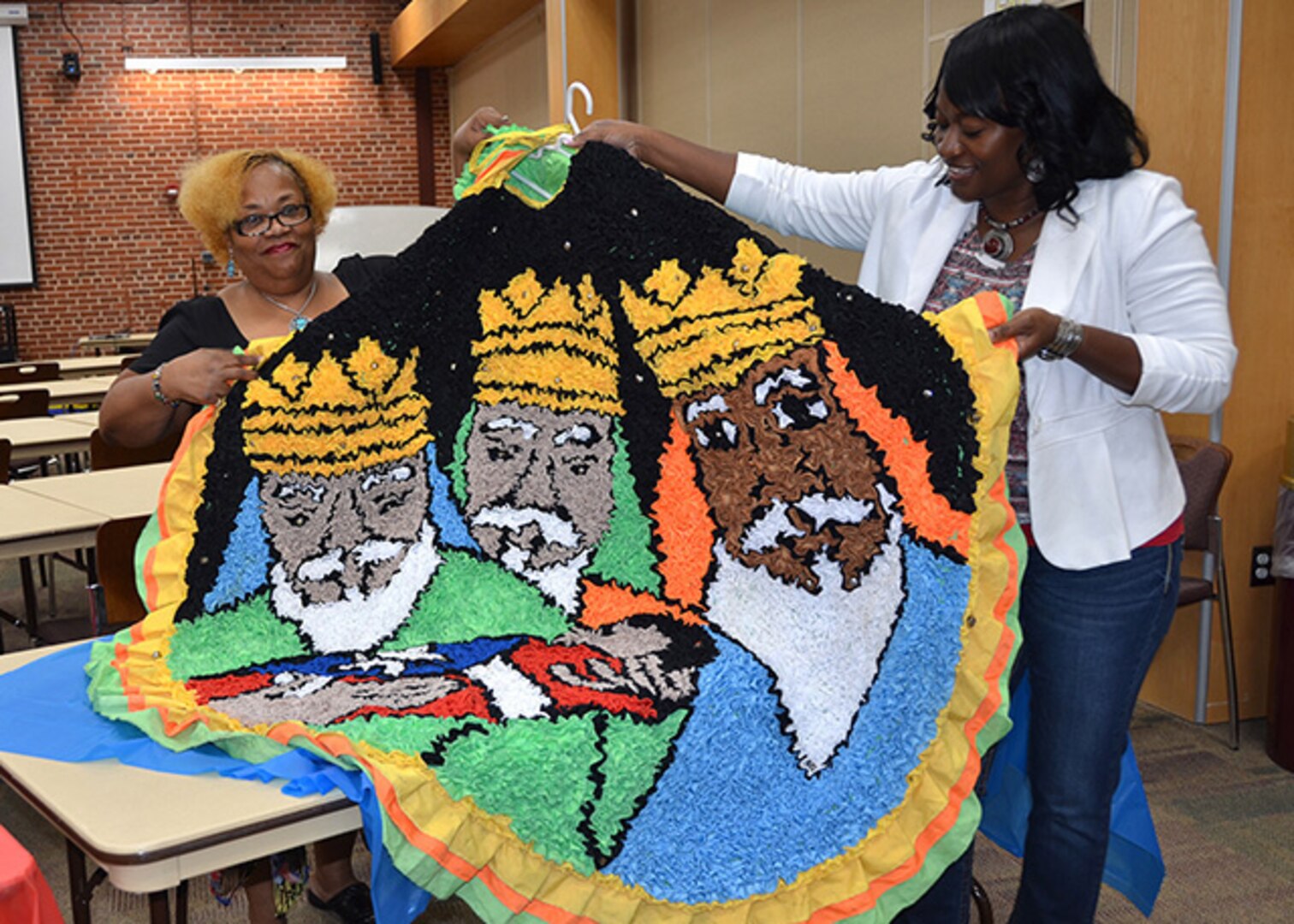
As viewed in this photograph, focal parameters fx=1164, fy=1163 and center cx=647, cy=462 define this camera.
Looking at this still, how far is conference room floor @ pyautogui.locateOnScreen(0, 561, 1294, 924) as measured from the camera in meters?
2.36

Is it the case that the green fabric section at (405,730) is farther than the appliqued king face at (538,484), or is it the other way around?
the appliqued king face at (538,484)

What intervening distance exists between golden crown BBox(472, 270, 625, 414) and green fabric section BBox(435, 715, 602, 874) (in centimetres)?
65

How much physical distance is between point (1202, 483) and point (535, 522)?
76.4 inches

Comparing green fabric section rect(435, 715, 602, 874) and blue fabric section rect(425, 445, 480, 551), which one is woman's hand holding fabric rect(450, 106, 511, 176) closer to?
blue fabric section rect(425, 445, 480, 551)

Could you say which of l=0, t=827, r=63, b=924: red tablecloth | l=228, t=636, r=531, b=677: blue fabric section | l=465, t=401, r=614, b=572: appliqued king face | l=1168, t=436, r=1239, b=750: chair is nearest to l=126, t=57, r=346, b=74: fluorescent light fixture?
l=1168, t=436, r=1239, b=750: chair

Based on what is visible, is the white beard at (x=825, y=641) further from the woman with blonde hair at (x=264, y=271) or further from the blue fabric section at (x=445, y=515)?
the woman with blonde hair at (x=264, y=271)

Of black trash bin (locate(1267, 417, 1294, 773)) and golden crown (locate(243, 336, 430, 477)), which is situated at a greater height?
golden crown (locate(243, 336, 430, 477))

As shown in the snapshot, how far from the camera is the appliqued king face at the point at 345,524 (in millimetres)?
1727

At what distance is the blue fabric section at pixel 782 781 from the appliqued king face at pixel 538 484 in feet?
1.55

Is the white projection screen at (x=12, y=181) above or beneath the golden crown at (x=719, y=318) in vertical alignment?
above

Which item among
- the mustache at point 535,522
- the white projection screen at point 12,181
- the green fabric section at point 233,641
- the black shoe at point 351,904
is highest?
the white projection screen at point 12,181

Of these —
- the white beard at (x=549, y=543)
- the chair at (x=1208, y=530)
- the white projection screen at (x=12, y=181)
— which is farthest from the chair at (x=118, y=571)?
the white projection screen at (x=12, y=181)

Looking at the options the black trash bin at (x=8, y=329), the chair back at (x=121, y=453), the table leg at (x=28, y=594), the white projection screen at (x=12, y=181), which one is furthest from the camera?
the black trash bin at (x=8, y=329)

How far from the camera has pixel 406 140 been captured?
34.8 ft
